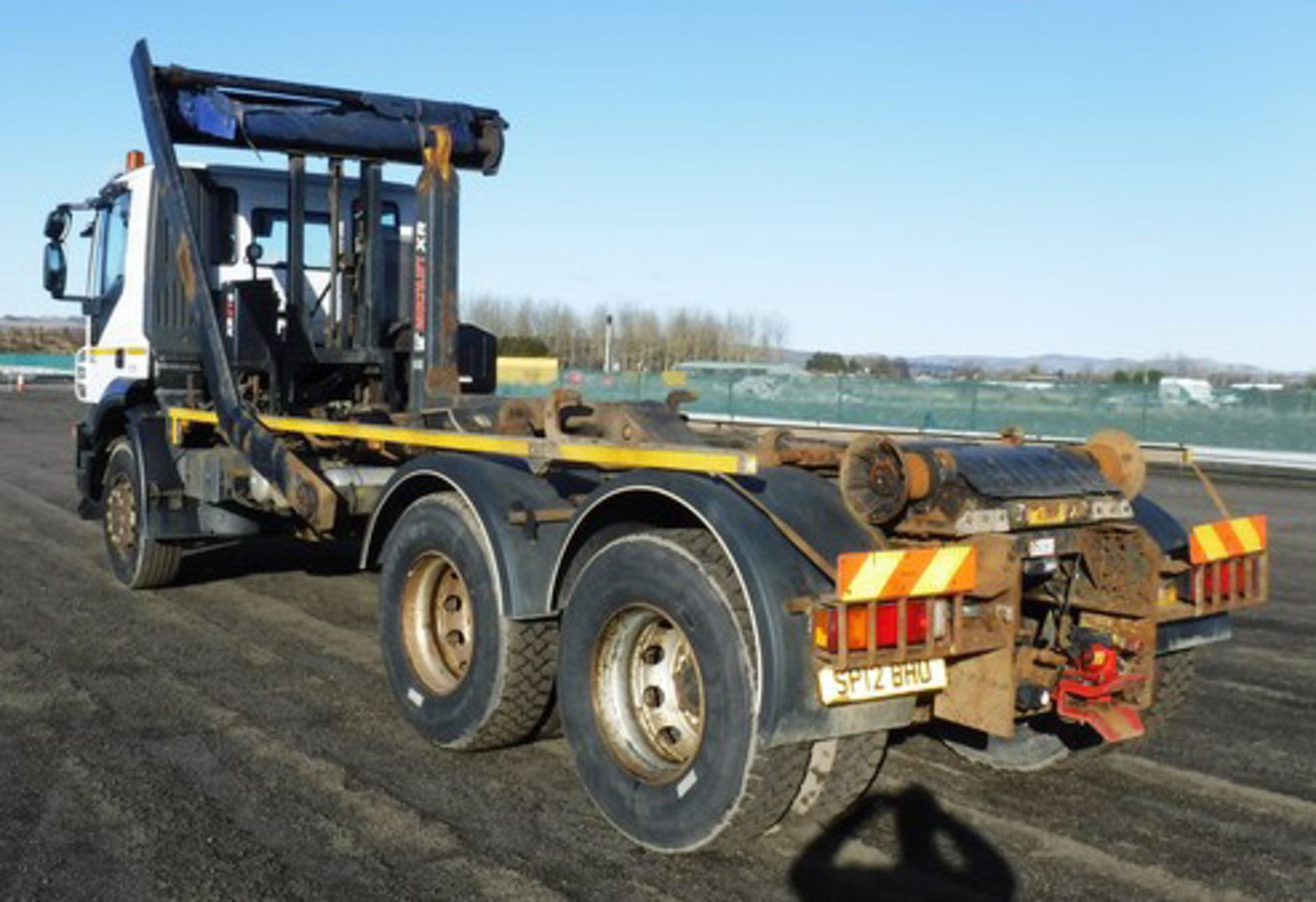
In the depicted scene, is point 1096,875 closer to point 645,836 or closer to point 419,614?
point 645,836

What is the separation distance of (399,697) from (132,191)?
5.44 metres

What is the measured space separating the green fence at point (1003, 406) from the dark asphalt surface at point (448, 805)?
16848mm

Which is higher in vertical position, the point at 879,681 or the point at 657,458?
the point at 657,458

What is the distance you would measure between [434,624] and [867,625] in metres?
2.65

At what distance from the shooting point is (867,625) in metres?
4.10

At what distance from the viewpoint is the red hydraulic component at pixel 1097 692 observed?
4.77m

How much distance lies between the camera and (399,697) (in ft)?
19.9

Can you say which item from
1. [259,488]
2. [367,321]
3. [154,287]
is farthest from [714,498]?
[154,287]

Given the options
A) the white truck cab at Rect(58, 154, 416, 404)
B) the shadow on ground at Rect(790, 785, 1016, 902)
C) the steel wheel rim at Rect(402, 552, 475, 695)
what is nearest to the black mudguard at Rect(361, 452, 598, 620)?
the steel wheel rim at Rect(402, 552, 475, 695)

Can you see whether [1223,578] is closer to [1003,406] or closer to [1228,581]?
[1228,581]

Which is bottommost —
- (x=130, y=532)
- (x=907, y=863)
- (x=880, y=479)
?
(x=907, y=863)

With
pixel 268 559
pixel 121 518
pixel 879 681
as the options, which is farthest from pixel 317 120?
pixel 879 681

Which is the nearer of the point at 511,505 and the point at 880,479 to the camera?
the point at 880,479

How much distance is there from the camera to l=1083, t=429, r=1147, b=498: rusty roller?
17.3ft
